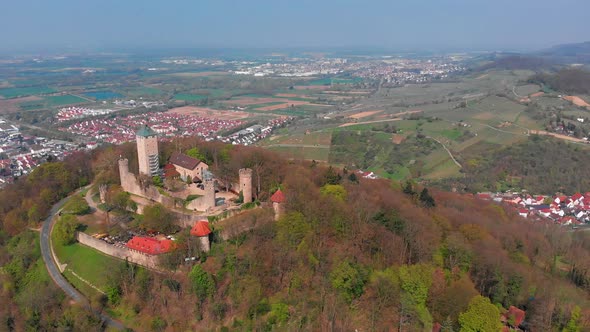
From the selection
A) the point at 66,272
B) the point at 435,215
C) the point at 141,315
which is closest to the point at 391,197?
the point at 435,215

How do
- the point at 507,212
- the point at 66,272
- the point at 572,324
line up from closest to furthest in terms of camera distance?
the point at 572,324
the point at 66,272
the point at 507,212

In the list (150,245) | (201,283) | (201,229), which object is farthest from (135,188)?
(201,283)

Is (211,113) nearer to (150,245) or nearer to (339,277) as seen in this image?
(150,245)

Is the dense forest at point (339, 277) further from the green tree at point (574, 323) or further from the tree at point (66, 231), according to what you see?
the tree at point (66, 231)

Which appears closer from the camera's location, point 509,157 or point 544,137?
point 509,157

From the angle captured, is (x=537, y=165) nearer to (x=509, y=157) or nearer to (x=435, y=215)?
(x=509, y=157)

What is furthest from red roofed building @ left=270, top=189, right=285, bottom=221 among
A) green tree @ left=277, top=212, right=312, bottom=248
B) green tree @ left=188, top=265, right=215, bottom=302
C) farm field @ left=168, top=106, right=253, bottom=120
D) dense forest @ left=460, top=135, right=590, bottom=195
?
farm field @ left=168, top=106, right=253, bottom=120

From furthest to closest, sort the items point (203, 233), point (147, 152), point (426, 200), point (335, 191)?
point (426, 200), point (147, 152), point (335, 191), point (203, 233)
